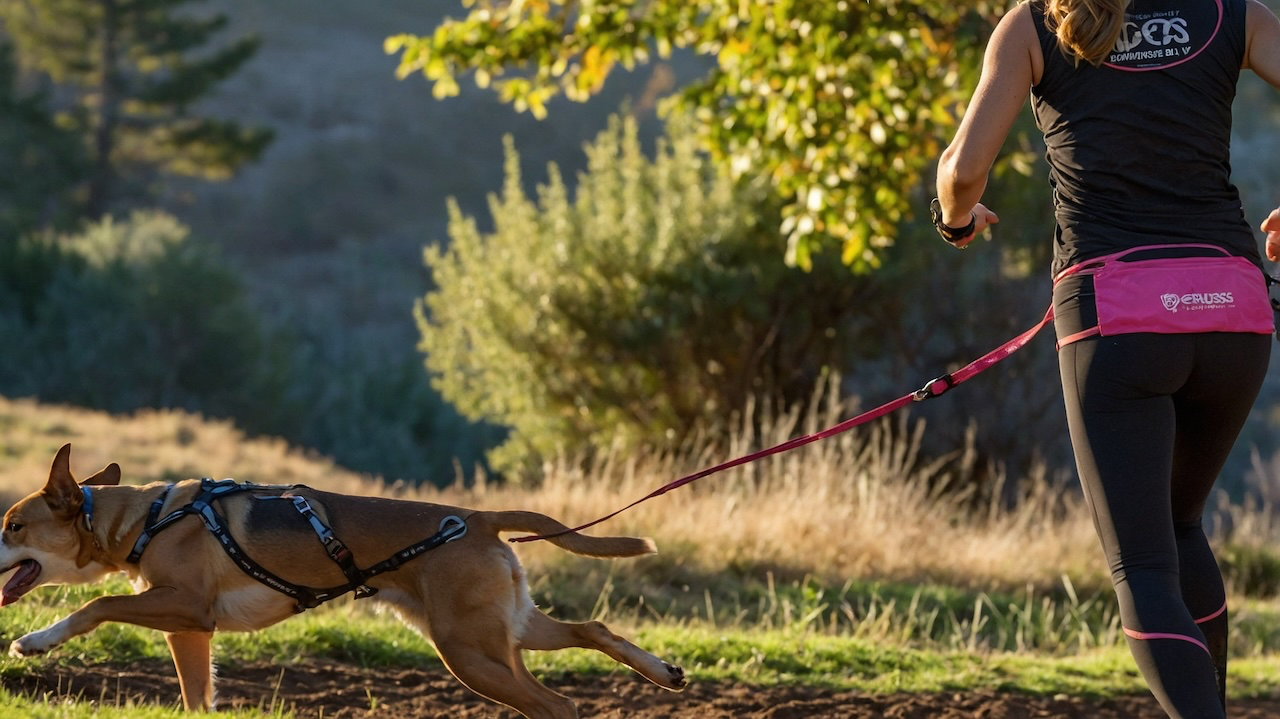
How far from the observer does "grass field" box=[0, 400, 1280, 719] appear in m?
5.90

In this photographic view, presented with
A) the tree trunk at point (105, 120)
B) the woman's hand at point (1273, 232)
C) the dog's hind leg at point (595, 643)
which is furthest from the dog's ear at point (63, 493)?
the tree trunk at point (105, 120)

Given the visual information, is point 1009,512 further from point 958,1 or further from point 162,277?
point 162,277

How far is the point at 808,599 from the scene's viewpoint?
25.7ft

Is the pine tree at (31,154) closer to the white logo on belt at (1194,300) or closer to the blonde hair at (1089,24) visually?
the blonde hair at (1089,24)

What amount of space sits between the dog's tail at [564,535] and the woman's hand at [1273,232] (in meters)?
1.93

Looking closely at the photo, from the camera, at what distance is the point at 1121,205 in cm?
335

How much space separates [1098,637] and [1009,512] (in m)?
6.67

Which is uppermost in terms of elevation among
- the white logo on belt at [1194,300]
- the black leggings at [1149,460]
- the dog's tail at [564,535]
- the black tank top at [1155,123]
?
the black tank top at [1155,123]

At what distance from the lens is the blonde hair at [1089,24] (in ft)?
10.6

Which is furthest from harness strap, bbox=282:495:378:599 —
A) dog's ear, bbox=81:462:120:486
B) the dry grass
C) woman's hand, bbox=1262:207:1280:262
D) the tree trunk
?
the tree trunk

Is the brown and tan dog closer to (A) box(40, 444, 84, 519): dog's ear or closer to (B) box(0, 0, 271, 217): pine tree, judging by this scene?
(A) box(40, 444, 84, 519): dog's ear

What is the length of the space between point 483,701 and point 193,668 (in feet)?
4.11

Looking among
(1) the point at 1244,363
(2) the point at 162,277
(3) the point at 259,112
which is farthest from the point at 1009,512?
(3) the point at 259,112

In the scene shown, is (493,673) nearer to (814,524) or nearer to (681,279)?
(814,524)
